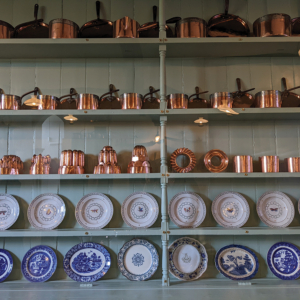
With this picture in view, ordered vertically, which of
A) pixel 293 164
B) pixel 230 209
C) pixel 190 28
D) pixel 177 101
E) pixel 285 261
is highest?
pixel 190 28

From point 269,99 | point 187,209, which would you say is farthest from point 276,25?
point 187,209

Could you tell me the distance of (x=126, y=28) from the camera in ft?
5.21

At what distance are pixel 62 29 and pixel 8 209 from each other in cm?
98

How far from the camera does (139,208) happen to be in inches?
62.1

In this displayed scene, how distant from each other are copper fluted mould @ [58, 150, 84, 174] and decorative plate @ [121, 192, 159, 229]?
29 centimetres

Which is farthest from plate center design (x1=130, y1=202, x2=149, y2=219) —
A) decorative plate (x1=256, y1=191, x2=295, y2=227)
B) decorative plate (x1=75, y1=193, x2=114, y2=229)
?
decorative plate (x1=256, y1=191, x2=295, y2=227)

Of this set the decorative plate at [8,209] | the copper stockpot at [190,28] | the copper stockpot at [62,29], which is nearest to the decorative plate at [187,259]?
the decorative plate at [8,209]

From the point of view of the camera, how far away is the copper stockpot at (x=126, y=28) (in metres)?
1.58

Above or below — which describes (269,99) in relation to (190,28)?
below

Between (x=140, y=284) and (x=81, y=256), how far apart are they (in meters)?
0.34

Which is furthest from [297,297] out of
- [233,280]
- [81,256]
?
[81,256]

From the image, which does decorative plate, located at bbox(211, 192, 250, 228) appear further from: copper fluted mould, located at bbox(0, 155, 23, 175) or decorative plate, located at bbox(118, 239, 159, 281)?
copper fluted mould, located at bbox(0, 155, 23, 175)

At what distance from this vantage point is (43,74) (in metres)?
1.67

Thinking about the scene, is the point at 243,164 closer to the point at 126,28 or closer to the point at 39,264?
the point at 126,28
